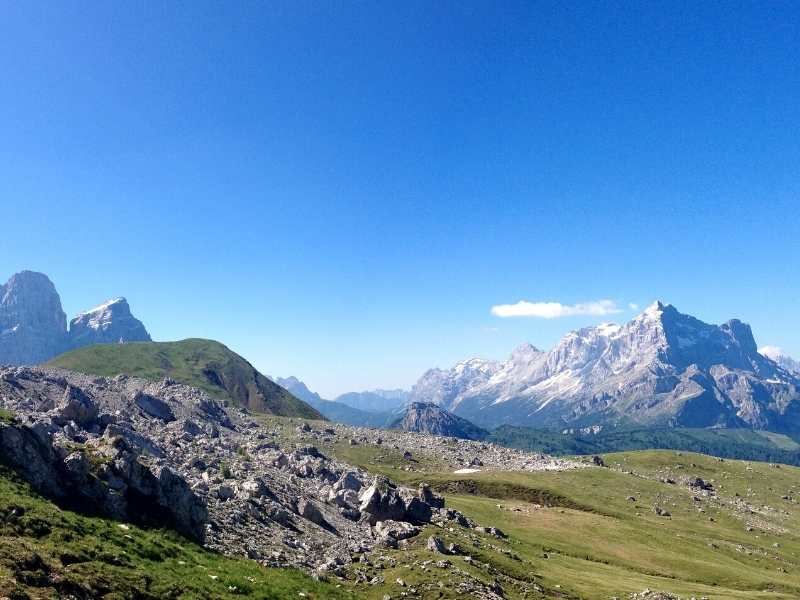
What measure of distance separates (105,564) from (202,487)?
31.9 metres

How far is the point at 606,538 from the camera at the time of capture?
379 ft

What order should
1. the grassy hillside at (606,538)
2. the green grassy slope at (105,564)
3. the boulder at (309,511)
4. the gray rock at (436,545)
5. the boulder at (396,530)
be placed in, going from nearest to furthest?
1. the green grassy slope at (105,564)
2. the gray rock at (436,545)
3. the boulder at (309,511)
4. the grassy hillside at (606,538)
5. the boulder at (396,530)

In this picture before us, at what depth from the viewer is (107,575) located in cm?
3070

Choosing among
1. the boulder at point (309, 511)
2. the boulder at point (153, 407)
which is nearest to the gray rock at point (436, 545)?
→ the boulder at point (309, 511)

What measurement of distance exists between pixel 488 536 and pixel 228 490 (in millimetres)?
51727

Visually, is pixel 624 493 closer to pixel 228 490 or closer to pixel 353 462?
pixel 353 462

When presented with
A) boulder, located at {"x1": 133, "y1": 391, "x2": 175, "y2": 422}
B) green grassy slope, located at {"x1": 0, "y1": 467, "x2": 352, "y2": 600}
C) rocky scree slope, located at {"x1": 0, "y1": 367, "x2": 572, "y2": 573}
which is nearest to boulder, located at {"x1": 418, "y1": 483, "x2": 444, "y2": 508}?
rocky scree slope, located at {"x1": 0, "y1": 367, "x2": 572, "y2": 573}

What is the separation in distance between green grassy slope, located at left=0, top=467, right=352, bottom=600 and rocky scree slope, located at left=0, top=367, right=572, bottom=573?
3917 millimetres

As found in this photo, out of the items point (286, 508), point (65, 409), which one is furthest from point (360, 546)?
point (65, 409)

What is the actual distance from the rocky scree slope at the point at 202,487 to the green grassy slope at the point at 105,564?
3.92 m

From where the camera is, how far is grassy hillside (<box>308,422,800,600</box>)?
72.5 m

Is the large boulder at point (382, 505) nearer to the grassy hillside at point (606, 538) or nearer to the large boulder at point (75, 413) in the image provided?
the grassy hillside at point (606, 538)

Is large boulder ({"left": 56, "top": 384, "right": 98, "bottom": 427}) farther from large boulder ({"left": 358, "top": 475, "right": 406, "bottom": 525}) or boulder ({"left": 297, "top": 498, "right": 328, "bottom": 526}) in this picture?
large boulder ({"left": 358, "top": 475, "right": 406, "bottom": 525})

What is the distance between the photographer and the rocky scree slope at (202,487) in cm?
4469
